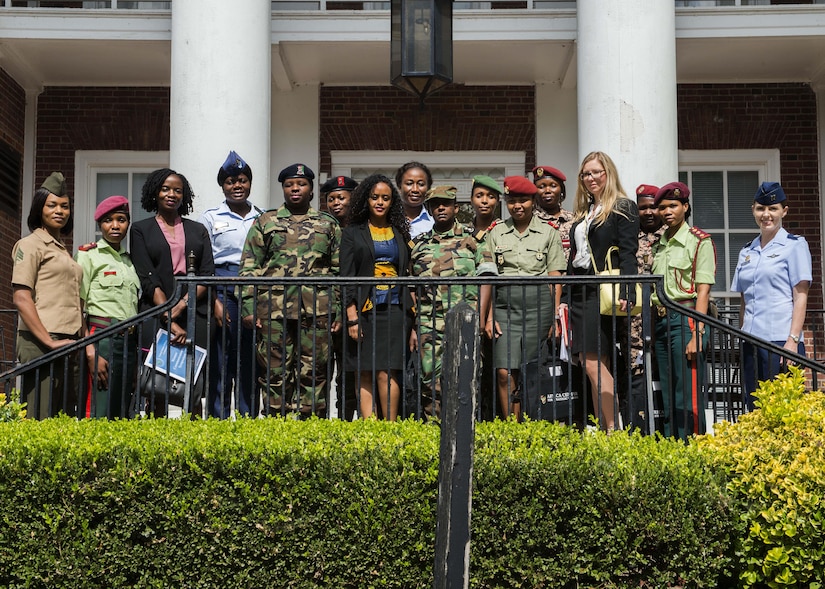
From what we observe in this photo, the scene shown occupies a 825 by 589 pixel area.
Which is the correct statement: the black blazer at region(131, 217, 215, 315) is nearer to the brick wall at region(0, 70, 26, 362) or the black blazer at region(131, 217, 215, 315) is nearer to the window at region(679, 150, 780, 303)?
the brick wall at region(0, 70, 26, 362)

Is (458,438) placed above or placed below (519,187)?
below

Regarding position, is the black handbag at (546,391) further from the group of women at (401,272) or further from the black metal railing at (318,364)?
the group of women at (401,272)

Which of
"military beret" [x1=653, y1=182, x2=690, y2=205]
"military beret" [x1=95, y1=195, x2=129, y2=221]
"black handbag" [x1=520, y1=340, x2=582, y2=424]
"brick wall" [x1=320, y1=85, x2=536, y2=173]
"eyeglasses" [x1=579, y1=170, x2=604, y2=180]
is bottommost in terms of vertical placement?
"black handbag" [x1=520, y1=340, x2=582, y2=424]

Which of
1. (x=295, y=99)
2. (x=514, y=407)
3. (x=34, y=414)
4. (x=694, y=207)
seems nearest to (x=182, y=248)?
(x=34, y=414)

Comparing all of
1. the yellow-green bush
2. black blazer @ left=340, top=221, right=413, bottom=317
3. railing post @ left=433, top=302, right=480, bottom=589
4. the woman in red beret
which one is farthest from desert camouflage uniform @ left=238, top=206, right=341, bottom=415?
railing post @ left=433, top=302, right=480, bottom=589

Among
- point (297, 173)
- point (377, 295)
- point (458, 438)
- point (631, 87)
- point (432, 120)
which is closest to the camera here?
point (458, 438)

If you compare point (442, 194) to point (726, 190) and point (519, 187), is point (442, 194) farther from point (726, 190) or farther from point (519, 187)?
point (726, 190)

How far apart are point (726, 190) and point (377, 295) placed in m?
7.50

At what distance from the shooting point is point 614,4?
33.2 feet

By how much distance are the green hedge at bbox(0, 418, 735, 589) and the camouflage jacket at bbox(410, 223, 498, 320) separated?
7.00ft

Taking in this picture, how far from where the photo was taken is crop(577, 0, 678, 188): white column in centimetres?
994

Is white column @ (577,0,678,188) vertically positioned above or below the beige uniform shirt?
above

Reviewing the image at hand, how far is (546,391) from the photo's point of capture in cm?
695

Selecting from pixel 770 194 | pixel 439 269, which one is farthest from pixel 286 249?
pixel 770 194
